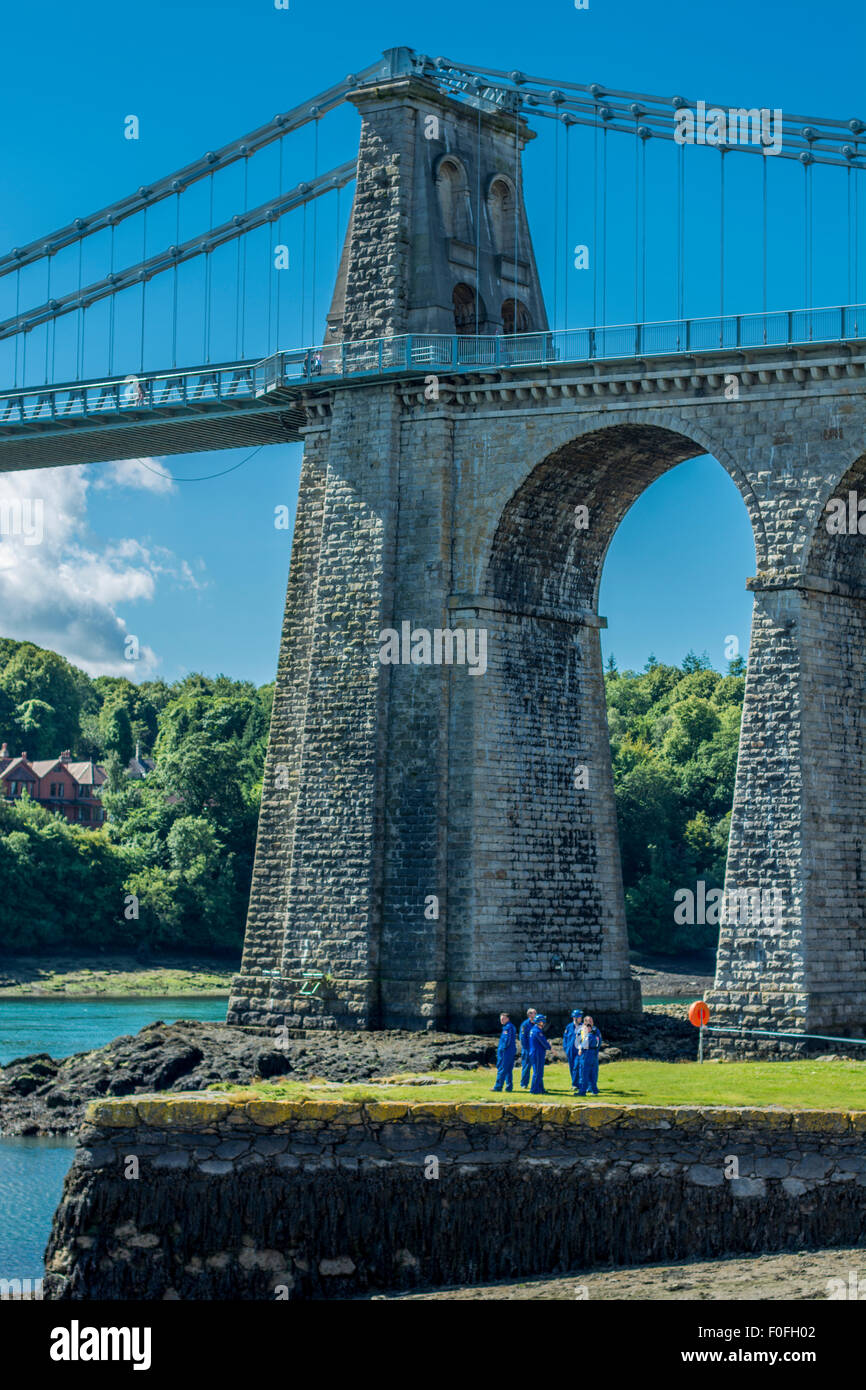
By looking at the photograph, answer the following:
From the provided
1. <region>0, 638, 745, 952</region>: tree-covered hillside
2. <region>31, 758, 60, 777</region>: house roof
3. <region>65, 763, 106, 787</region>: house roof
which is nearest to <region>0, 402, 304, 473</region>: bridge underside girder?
<region>0, 638, 745, 952</region>: tree-covered hillside

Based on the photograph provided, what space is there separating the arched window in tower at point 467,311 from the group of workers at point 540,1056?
62.6 ft

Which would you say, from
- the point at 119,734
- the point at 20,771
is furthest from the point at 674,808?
the point at 119,734

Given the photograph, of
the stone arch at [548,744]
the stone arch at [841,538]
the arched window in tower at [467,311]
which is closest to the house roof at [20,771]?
the arched window in tower at [467,311]

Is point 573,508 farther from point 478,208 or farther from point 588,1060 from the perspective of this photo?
point 588,1060

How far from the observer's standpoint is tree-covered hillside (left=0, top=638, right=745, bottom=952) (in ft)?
252

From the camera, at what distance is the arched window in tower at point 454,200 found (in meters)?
42.6

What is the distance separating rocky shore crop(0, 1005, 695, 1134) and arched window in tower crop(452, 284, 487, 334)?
1404cm

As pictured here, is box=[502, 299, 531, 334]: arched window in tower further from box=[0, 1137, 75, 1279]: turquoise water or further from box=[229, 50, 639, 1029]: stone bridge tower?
box=[0, 1137, 75, 1279]: turquoise water

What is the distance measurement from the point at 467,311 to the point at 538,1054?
2030 centimetres

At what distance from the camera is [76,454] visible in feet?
172
